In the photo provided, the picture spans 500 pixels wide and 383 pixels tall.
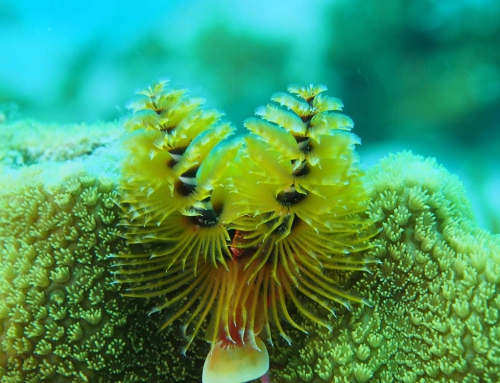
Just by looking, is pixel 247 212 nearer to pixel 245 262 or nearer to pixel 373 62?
pixel 245 262

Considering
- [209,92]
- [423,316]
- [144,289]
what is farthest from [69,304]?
[209,92]

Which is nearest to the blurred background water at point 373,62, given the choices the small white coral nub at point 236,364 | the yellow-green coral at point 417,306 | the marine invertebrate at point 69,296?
the marine invertebrate at point 69,296

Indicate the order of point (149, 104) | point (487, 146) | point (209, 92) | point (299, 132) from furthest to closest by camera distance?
point (209, 92) < point (487, 146) < point (149, 104) < point (299, 132)

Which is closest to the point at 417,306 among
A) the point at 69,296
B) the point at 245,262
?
the point at 245,262

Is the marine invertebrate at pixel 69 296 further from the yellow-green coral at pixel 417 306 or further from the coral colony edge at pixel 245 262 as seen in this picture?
the yellow-green coral at pixel 417 306

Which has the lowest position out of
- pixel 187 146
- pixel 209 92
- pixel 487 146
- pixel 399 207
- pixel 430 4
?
pixel 399 207

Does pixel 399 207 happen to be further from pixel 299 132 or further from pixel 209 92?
pixel 209 92

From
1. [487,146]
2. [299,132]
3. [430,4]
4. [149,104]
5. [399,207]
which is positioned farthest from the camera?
[487,146]
